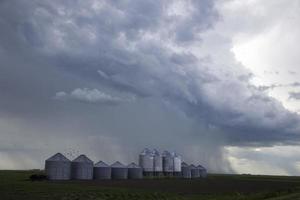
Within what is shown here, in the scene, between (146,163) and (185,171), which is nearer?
(146,163)

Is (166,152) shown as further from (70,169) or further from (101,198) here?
(101,198)

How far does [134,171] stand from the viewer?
507 ft

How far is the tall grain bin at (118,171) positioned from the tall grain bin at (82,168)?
48.0 ft

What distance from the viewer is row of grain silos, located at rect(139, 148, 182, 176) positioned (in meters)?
171

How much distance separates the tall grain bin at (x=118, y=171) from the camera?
472ft

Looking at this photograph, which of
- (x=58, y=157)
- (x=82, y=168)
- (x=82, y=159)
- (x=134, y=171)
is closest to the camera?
(x=58, y=157)

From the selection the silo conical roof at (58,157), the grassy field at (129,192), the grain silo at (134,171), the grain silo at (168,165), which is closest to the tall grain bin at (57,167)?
the silo conical roof at (58,157)

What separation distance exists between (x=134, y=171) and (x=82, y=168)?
3165cm

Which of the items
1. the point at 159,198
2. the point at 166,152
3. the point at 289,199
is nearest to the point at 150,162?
the point at 166,152

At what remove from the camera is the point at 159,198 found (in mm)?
57594

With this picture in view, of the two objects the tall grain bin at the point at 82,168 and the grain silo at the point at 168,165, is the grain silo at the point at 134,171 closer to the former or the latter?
the grain silo at the point at 168,165

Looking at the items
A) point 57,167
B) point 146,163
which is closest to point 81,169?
point 57,167

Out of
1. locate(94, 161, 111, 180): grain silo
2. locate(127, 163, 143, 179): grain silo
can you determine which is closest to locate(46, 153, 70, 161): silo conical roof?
locate(94, 161, 111, 180): grain silo

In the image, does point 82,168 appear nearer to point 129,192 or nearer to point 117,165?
point 117,165
